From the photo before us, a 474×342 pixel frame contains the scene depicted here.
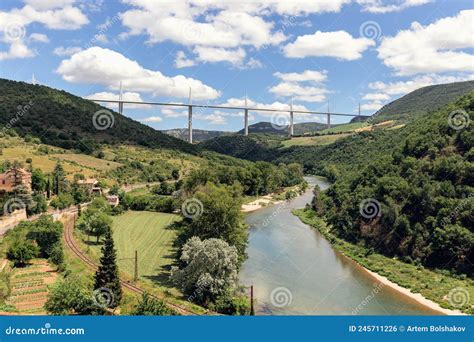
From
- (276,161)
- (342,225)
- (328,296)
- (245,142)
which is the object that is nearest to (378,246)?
(342,225)

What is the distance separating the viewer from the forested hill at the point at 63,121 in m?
87.4

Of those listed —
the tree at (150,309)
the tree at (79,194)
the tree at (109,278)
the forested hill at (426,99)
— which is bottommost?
the tree at (150,309)

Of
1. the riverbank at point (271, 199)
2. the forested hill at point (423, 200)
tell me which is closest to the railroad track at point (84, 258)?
the forested hill at point (423, 200)

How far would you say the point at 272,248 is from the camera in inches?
1724

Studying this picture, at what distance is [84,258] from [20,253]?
4.51 metres

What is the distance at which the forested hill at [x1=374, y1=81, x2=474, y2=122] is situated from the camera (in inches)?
5472

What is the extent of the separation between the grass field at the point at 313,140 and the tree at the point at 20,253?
398ft

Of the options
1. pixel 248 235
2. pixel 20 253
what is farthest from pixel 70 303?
pixel 248 235

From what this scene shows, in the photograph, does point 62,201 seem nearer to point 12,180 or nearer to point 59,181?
point 12,180

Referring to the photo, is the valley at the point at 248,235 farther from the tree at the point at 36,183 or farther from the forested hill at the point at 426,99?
the forested hill at the point at 426,99

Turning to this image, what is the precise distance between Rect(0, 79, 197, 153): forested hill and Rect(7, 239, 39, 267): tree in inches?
2234

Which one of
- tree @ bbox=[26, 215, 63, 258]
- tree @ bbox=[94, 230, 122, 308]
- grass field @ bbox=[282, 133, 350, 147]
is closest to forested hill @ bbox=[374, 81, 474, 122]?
grass field @ bbox=[282, 133, 350, 147]

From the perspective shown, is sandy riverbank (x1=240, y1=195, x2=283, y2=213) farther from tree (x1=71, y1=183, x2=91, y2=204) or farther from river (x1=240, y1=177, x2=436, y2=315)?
tree (x1=71, y1=183, x2=91, y2=204)

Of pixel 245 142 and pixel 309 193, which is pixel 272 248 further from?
pixel 245 142
